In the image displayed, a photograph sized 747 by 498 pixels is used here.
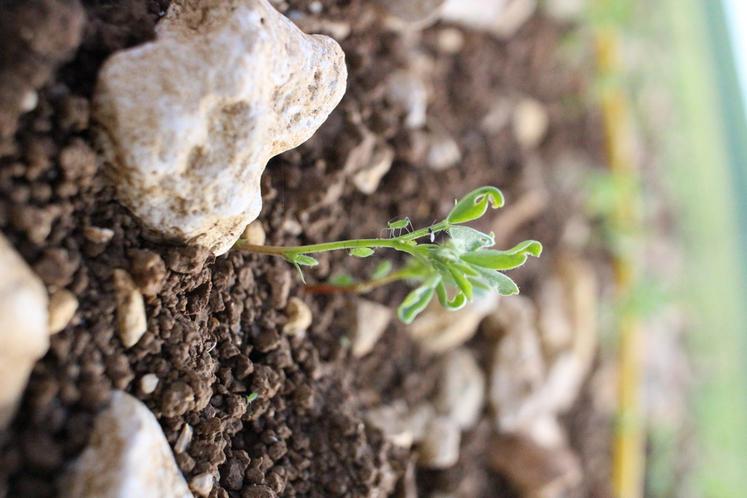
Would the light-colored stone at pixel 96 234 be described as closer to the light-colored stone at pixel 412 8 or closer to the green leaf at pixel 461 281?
the green leaf at pixel 461 281

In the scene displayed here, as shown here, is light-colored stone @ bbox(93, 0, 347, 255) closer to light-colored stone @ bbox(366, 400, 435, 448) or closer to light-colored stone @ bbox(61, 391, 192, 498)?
light-colored stone @ bbox(61, 391, 192, 498)

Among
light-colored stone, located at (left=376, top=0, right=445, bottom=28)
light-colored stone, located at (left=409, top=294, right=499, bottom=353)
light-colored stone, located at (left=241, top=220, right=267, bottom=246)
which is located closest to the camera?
light-colored stone, located at (left=241, top=220, right=267, bottom=246)

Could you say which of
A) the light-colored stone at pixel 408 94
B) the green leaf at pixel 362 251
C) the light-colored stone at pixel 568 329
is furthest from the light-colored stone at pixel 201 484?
the light-colored stone at pixel 568 329

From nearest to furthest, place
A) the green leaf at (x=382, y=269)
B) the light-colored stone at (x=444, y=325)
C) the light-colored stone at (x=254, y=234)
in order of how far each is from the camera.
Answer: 1. the light-colored stone at (x=254, y=234)
2. the green leaf at (x=382, y=269)
3. the light-colored stone at (x=444, y=325)

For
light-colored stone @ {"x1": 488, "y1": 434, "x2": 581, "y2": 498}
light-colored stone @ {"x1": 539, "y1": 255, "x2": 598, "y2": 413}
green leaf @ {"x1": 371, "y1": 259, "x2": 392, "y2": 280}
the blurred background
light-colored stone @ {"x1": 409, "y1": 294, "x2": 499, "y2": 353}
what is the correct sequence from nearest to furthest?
green leaf @ {"x1": 371, "y1": 259, "x2": 392, "y2": 280} < light-colored stone @ {"x1": 409, "y1": 294, "x2": 499, "y2": 353} < light-colored stone @ {"x1": 488, "y1": 434, "x2": 581, "y2": 498} < light-colored stone @ {"x1": 539, "y1": 255, "x2": 598, "y2": 413} < the blurred background

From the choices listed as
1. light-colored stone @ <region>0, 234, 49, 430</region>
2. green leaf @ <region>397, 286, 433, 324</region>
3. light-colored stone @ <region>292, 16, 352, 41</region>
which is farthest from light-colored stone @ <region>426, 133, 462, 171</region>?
light-colored stone @ <region>0, 234, 49, 430</region>

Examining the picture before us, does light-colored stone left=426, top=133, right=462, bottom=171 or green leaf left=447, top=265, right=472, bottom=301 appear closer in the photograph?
green leaf left=447, top=265, right=472, bottom=301

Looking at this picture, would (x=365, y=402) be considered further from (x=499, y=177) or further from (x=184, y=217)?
(x=499, y=177)
